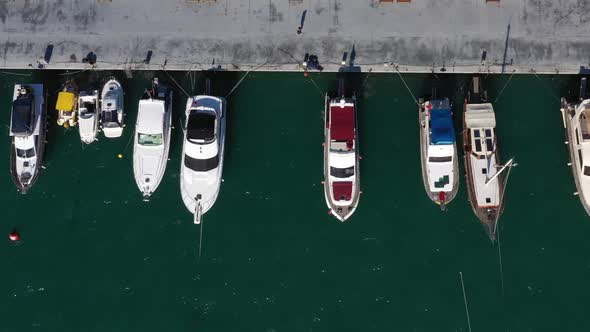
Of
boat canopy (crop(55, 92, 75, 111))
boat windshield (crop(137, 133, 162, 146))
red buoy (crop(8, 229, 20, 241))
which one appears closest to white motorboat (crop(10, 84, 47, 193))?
boat canopy (crop(55, 92, 75, 111))

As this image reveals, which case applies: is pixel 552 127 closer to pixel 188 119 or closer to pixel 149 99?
pixel 188 119

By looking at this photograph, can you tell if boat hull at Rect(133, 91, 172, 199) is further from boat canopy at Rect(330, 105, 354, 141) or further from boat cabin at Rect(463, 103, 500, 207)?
boat cabin at Rect(463, 103, 500, 207)

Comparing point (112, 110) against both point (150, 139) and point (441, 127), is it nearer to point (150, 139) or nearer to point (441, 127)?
point (150, 139)

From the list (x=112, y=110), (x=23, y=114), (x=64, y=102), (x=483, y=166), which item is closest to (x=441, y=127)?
(x=483, y=166)

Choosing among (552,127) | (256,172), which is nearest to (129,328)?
(256,172)

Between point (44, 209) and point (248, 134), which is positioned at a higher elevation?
point (248, 134)

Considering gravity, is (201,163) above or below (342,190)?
above

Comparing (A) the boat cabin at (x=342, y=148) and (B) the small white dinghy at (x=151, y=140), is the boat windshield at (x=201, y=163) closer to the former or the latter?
(B) the small white dinghy at (x=151, y=140)
